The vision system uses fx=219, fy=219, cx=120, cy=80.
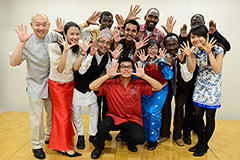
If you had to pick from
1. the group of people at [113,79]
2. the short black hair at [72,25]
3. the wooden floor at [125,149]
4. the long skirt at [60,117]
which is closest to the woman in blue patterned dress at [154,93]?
the group of people at [113,79]

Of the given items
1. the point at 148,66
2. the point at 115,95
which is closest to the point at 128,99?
the point at 115,95

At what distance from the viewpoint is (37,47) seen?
2775mm

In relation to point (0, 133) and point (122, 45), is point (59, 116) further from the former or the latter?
point (0, 133)

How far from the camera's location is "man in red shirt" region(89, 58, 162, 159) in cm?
289

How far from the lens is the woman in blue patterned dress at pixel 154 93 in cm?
308

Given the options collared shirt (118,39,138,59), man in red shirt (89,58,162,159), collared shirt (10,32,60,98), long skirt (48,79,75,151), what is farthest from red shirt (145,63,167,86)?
collared shirt (10,32,60,98)

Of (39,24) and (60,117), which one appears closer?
(39,24)

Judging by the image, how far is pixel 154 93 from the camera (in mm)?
3197

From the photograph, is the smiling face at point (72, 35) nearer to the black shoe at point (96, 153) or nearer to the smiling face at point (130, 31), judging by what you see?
the smiling face at point (130, 31)

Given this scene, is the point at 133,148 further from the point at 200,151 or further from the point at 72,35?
the point at 72,35

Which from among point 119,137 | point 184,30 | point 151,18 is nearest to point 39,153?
point 119,137

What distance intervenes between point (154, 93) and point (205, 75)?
742mm

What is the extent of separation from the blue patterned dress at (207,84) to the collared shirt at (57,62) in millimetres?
1710

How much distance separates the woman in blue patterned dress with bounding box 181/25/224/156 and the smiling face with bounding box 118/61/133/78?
75 cm
